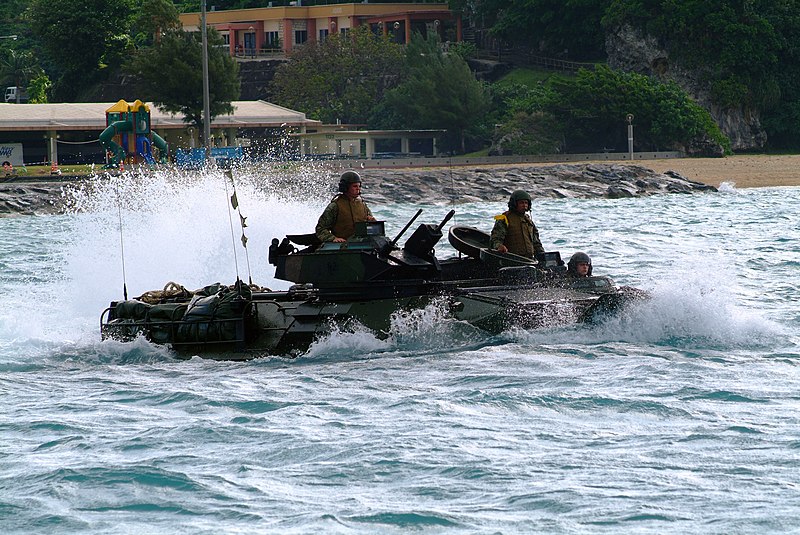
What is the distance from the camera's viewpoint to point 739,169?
6831 centimetres

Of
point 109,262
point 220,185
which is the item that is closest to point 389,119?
point 220,185

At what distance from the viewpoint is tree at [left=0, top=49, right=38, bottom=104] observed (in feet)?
359

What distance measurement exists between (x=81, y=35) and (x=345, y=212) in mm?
84280

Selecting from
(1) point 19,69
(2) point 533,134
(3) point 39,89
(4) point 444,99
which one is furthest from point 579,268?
(1) point 19,69

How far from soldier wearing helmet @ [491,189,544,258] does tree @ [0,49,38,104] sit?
95825mm

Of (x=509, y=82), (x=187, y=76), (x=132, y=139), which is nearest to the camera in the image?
(x=132, y=139)

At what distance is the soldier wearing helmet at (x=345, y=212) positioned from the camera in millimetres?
18422

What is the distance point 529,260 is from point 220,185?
1588 cm

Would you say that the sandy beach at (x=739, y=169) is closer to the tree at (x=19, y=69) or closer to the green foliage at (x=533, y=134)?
the green foliage at (x=533, y=134)

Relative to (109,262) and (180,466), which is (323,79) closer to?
(109,262)

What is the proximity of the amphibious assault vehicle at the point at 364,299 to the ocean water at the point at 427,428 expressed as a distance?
219 millimetres

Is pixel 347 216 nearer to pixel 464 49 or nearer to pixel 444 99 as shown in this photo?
pixel 444 99

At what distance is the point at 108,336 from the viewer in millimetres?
18406

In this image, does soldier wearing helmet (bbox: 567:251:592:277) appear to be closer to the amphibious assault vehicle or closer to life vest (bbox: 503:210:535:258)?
the amphibious assault vehicle
